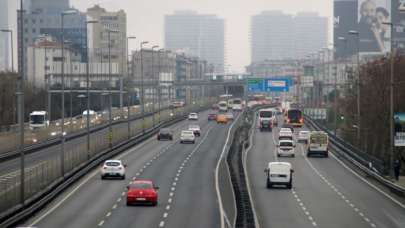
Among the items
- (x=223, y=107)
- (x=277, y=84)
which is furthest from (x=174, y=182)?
(x=223, y=107)

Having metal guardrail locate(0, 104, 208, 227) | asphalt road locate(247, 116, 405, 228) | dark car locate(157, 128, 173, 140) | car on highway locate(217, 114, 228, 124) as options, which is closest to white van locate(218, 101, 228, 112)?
car on highway locate(217, 114, 228, 124)

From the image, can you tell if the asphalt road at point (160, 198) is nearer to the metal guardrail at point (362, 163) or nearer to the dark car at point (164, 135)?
the metal guardrail at point (362, 163)

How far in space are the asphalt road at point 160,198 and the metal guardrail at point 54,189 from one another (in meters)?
0.42

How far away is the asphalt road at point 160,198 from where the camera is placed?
147ft

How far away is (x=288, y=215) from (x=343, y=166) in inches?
1343

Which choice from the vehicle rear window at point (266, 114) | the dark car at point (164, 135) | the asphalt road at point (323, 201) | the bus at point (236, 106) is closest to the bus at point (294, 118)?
the vehicle rear window at point (266, 114)

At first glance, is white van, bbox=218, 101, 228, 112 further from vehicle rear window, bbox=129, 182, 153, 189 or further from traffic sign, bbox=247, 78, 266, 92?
vehicle rear window, bbox=129, 182, 153, 189

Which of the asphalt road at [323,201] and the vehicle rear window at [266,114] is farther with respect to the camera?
the vehicle rear window at [266,114]

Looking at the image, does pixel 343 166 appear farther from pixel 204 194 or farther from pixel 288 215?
pixel 288 215

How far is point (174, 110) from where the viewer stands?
16650 centimetres

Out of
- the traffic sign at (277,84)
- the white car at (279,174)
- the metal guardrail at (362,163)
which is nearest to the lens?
the metal guardrail at (362,163)

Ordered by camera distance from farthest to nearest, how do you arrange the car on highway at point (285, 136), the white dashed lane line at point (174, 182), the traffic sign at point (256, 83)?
1. the traffic sign at point (256, 83)
2. the car on highway at point (285, 136)
3. the white dashed lane line at point (174, 182)

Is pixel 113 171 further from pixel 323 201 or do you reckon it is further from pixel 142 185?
pixel 142 185

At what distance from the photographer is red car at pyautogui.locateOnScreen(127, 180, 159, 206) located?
50812mm
